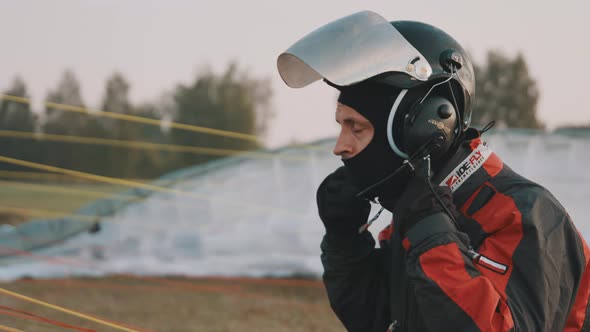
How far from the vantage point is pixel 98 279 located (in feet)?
25.3

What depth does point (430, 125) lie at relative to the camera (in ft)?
5.98

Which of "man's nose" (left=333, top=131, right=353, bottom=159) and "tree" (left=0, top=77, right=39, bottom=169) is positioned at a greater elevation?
"tree" (left=0, top=77, right=39, bottom=169)

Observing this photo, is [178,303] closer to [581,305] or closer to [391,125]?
[391,125]

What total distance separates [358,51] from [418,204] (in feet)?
1.48

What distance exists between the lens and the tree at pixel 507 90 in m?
40.3

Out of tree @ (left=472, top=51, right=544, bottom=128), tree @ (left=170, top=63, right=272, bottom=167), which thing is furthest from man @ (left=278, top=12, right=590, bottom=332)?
tree @ (left=170, top=63, right=272, bottom=167)

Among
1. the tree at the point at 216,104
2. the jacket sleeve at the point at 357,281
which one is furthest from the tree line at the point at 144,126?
the jacket sleeve at the point at 357,281

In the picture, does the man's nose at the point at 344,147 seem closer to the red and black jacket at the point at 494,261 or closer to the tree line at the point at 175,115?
the red and black jacket at the point at 494,261

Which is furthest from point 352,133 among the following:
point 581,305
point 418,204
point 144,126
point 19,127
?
point 144,126

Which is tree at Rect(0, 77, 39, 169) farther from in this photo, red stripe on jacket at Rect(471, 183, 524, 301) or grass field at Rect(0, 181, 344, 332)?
red stripe on jacket at Rect(471, 183, 524, 301)

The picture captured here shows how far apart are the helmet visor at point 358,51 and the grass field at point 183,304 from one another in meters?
3.62

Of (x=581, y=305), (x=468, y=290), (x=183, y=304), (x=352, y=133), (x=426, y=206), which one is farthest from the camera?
(x=183, y=304)

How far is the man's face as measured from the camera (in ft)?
6.20

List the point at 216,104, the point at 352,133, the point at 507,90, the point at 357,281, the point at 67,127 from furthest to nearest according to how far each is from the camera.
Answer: the point at 216,104 < the point at 67,127 < the point at 507,90 < the point at 357,281 < the point at 352,133
